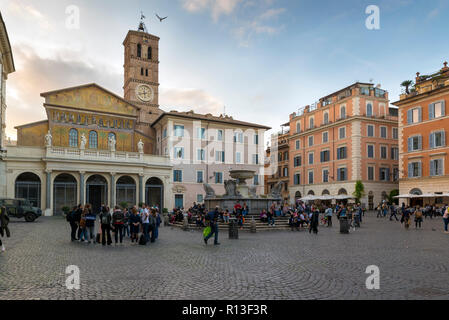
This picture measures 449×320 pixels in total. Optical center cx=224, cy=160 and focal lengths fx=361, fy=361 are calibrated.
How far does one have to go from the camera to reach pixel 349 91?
47.0 m

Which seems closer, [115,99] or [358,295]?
[358,295]

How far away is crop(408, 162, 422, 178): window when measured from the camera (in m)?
36.7

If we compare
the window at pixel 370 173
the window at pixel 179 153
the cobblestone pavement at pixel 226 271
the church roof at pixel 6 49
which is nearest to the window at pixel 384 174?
the window at pixel 370 173

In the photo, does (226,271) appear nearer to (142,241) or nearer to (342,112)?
(142,241)

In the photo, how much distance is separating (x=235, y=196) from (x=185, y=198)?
826 inches

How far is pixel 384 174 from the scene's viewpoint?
1794 inches

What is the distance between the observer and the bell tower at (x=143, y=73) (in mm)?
59219

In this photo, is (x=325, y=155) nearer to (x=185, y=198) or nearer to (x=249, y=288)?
(x=185, y=198)

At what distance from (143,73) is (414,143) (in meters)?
42.8

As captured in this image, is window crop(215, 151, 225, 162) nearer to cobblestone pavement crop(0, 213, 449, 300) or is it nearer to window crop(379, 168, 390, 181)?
window crop(379, 168, 390, 181)

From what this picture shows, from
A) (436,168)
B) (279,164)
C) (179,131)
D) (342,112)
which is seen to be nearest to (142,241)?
(179,131)

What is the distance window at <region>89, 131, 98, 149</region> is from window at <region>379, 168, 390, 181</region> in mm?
34848
